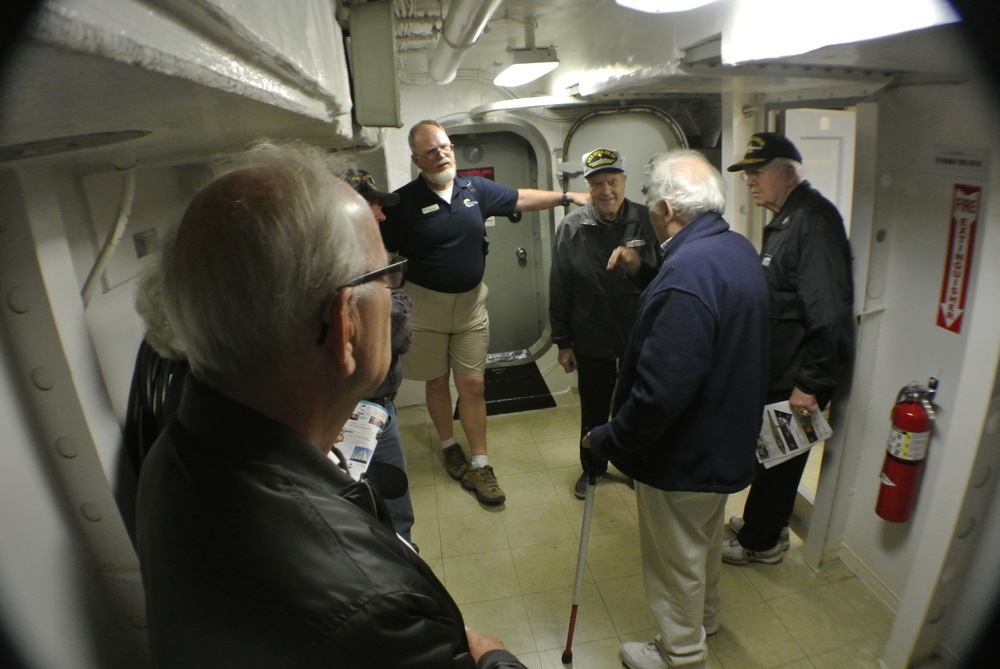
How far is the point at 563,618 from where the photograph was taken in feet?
6.52

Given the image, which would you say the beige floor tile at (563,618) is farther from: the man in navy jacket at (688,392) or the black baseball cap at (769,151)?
the black baseball cap at (769,151)

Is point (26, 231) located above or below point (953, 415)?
above

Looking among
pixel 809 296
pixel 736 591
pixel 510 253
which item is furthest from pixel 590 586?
pixel 510 253

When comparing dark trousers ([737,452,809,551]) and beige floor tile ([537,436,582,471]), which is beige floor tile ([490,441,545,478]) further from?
dark trousers ([737,452,809,551])

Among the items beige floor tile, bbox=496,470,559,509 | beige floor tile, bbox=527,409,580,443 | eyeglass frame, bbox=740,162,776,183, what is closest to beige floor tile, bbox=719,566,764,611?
beige floor tile, bbox=496,470,559,509

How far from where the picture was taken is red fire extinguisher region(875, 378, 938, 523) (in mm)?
1598

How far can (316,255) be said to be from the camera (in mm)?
676

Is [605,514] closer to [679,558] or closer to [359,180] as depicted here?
[679,558]

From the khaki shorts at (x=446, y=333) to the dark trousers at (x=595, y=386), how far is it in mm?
529

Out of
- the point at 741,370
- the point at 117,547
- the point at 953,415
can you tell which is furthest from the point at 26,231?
the point at 953,415

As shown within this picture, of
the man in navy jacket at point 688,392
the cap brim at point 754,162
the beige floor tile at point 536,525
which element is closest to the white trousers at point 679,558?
the man in navy jacket at point 688,392

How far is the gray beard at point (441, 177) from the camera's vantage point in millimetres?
2545

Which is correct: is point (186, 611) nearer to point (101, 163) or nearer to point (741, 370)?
point (101, 163)

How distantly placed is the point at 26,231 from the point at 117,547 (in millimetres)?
512
